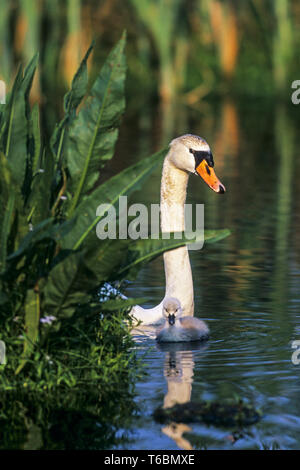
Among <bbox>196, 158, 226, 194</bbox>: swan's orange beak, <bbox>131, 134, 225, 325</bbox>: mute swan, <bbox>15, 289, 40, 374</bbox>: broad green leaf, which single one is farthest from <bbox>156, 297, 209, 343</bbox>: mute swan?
<bbox>15, 289, 40, 374</bbox>: broad green leaf

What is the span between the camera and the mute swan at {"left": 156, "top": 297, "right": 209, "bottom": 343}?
23.0 ft

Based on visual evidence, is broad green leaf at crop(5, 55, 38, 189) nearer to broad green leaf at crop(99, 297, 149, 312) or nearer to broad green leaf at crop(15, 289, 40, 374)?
broad green leaf at crop(15, 289, 40, 374)

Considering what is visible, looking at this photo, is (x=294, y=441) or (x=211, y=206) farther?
(x=211, y=206)

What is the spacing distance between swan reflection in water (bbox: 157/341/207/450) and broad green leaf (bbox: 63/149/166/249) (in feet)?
3.08

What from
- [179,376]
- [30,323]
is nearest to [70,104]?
[30,323]

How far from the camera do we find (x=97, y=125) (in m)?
5.84

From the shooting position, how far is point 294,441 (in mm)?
4969

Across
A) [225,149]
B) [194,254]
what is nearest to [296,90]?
[225,149]

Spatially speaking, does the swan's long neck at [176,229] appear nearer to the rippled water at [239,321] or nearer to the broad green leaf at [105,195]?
the rippled water at [239,321]

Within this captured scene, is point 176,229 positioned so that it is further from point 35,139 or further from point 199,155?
point 35,139

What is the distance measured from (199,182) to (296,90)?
1439 centimetres

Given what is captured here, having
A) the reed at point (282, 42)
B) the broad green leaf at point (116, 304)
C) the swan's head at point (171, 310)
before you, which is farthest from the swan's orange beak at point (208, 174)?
the reed at point (282, 42)
